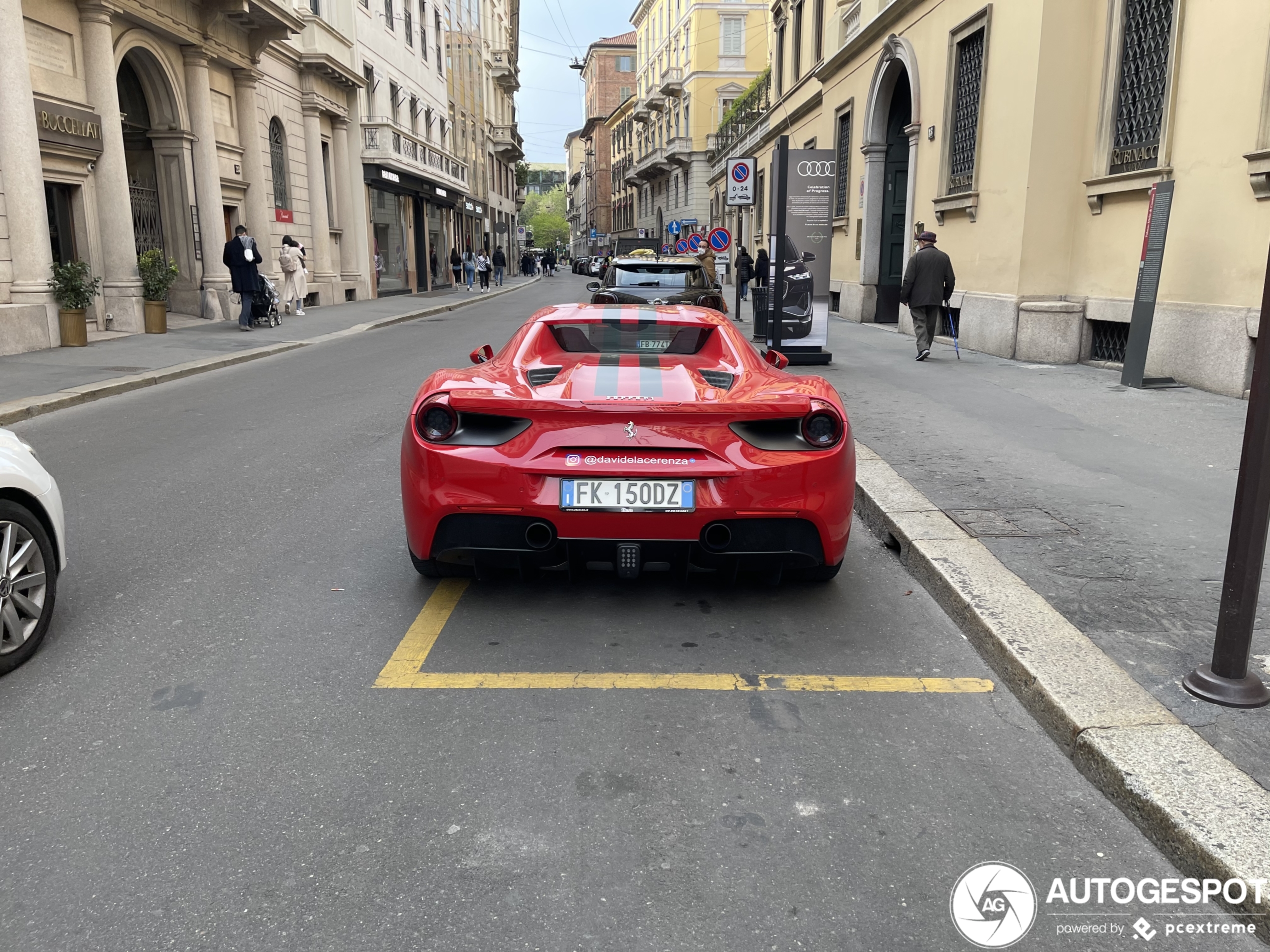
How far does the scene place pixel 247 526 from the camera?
222 inches

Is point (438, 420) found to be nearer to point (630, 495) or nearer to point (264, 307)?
point (630, 495)

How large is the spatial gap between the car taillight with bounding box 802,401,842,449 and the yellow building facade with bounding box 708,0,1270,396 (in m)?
7.15

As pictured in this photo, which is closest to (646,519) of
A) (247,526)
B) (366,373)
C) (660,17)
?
(247,526)

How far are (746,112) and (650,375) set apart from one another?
135 feet

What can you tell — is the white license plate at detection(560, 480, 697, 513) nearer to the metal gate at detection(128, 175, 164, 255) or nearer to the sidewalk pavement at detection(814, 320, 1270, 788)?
the sidewalk pavement at detection(814, 320, 1270, 788)

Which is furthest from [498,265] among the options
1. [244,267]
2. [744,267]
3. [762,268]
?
[244,267]

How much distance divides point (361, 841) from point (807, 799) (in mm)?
1200

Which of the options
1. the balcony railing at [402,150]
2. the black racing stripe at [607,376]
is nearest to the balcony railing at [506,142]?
the balcony railing at [402,150]

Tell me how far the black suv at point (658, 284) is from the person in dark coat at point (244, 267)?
338 inches

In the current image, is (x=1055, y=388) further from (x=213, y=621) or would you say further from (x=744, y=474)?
(x=213, y=621)

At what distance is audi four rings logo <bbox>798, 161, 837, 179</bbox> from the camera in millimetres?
13375

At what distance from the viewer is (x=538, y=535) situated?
13.0ft

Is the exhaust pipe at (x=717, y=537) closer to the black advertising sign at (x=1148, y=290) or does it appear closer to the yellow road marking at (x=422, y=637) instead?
the yellow road marking at (x=422, y=637)

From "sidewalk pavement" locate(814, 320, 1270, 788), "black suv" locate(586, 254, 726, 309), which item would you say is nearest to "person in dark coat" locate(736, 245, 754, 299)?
"black suv" locate(586, 254, 726, 309)
